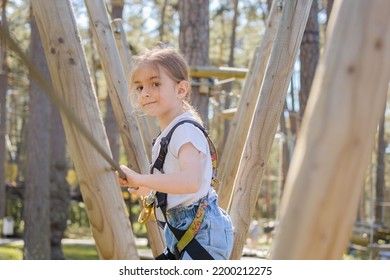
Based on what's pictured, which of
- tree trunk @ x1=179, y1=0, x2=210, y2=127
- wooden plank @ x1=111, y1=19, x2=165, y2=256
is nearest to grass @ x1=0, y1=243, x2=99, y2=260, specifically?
tree trunk @ x1=179, y1=0, x2=210, y2=127

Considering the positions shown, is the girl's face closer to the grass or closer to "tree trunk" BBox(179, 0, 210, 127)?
"tree trunk" BBox(179, 0, 210, 127)

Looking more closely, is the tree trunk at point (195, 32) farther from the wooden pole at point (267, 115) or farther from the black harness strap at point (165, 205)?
the black harness strap at point (165, 205)

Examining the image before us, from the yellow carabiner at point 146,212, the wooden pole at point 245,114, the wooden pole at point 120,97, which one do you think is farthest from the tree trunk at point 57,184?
the yellow carabiner at point 146,212

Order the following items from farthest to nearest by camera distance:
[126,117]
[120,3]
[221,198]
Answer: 1. [120,3]
2. [221,198]
3. [126,117]

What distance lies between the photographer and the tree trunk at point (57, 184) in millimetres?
11602

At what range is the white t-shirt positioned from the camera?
2.45m

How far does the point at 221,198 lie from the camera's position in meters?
4.36

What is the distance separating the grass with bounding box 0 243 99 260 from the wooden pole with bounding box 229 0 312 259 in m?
8.25

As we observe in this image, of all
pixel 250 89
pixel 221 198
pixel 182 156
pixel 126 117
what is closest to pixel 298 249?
pixel 182 156

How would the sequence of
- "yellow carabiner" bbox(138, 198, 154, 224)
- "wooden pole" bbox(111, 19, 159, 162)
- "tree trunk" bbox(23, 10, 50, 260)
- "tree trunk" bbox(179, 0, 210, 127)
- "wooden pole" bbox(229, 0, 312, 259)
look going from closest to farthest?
"yellow carabiner" bbox(138, 198, 154, 224) → "wooden pole" bbox(229, 0, 312, 259) → "wooden pole" bbox(111, 19, 159, 162) → "tree trunk" bbox(179, 0, 210, 127) → "tree trunk" bbox(23, 10, 50, 260)

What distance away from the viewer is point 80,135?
2.49 metres

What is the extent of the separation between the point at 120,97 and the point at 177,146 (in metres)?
1.26
